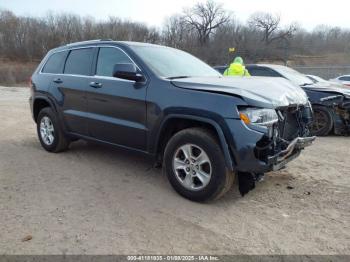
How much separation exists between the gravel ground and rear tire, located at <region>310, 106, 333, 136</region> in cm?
225

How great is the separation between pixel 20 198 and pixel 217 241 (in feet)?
7.67

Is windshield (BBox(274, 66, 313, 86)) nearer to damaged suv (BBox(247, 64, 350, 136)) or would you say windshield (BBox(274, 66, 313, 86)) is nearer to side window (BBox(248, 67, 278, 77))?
side window (BBox(248, 67, 278, 77))

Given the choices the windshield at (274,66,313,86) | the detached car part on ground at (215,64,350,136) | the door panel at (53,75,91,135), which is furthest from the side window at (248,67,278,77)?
the door panel at (53,75,91,135)

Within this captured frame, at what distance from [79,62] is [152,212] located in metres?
2.83

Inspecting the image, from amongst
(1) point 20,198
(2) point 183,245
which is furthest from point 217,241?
(1) point 20,198

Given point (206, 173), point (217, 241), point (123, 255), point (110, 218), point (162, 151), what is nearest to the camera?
point (123, 255)

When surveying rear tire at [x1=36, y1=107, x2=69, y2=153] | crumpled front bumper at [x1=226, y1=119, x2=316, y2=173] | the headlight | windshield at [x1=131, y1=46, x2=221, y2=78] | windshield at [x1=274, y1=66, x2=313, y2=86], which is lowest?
rear tire at [x1=36, y1=107, x2=69, y2=153]

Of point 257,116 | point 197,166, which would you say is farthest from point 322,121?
point 197,166

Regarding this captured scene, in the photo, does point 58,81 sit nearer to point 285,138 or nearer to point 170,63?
point 170,63

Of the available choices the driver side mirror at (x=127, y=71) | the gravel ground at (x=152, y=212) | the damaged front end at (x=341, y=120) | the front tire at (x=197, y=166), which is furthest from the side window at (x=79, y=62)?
the damaged front end at (x=341, y=120)

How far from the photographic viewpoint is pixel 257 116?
359cm

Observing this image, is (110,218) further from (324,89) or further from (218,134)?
(324,89)

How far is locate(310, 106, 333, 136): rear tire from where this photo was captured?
7.64 meters

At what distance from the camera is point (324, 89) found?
771 cm
